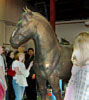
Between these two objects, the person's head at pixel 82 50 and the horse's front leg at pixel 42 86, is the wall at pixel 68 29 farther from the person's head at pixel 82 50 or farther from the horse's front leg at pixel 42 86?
the person's head at pixel 82 50

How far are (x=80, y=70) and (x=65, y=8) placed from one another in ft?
33.1

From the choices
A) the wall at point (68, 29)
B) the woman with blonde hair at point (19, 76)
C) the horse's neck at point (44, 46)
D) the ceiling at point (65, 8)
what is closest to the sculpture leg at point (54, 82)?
the horse's neck at point (44, 46)

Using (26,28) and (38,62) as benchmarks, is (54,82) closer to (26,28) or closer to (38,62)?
(38,62)

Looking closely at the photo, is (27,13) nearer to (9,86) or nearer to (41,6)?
(9,86)

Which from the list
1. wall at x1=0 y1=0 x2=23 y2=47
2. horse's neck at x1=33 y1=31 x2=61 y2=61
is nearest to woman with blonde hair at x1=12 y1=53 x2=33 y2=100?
horse's neck at x1=33 y1=31 x2=61 y2=61

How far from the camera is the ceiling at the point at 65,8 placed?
33.1ft

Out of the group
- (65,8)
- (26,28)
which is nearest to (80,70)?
(26,28)

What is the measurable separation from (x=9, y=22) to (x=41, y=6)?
2106mm

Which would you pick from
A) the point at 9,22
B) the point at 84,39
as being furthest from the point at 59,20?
the point at 84,39

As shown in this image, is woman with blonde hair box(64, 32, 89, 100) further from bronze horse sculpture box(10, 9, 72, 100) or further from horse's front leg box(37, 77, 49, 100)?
horse's front leg box(37, 77, 49, 100)

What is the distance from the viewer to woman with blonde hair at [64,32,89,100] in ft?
3.66

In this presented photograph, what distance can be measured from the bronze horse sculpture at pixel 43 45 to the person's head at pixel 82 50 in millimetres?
1651

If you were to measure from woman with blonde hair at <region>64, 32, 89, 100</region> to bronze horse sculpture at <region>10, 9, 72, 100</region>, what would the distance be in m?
1.63

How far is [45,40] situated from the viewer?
2.85 m
